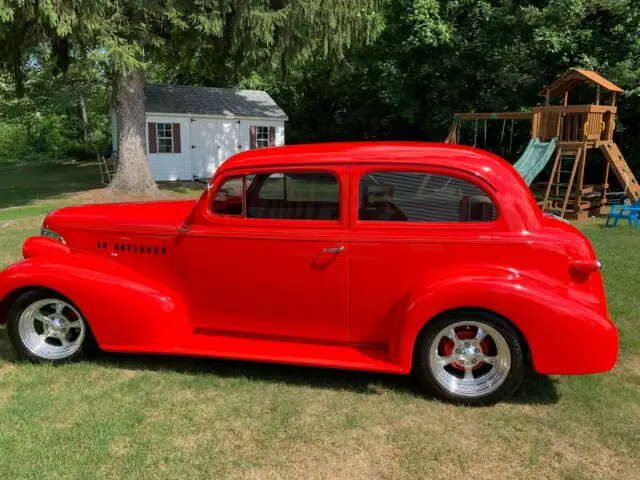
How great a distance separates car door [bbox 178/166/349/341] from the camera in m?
3.85

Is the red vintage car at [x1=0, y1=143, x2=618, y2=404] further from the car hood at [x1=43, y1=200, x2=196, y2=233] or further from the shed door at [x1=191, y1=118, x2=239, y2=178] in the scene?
the shed door at [x1=191, y1=118, x2=239, y2=178]

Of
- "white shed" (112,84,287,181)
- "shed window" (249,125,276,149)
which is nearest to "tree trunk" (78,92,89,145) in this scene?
"white shed" (112,84,287,181)

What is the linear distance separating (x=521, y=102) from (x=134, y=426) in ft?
62.4

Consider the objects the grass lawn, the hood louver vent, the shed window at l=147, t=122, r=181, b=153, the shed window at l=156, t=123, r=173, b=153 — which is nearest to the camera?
the grass lawn

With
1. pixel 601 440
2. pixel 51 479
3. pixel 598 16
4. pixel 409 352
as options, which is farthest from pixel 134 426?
pixel 598 16

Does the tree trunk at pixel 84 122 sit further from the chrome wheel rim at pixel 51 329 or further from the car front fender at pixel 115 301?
the car front fender at pixel 115 301

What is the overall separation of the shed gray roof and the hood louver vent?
17384 millimetres

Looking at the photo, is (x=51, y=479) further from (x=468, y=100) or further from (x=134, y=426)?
(x=468, y=100)

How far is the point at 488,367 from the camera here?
371 centimetres

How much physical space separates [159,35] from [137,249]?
12.8 meters

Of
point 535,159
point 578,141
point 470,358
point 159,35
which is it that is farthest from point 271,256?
point 159,35

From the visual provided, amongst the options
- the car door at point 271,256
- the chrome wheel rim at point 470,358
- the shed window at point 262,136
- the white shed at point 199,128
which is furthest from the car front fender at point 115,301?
the shed window at point 262,136

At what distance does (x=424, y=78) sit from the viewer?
21.1 meters

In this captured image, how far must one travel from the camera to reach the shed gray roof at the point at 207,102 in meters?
21.2
